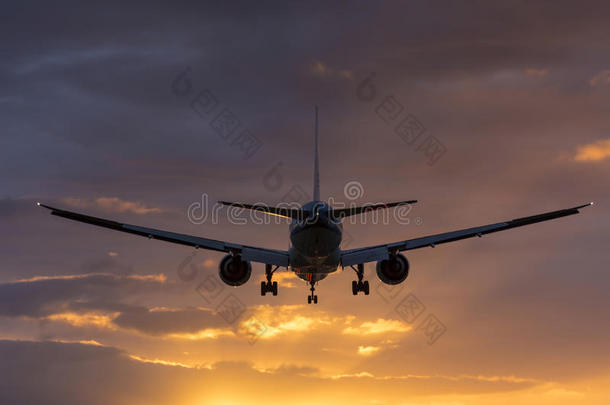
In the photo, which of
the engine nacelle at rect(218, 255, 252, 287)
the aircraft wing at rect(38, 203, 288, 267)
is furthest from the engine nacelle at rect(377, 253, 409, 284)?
the engine nacelle at rect(218, 255, 252, 287)

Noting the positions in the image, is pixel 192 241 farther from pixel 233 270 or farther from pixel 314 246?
pixel 314 246

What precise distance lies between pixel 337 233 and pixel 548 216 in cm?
1492

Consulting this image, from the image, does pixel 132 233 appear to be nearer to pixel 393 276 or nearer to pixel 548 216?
pixel 393 276

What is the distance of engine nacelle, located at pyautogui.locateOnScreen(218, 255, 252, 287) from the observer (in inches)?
1973

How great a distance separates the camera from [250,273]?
50.8m

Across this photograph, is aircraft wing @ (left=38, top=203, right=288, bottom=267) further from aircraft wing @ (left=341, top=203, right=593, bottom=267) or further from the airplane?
aircraft wing @ (left=341, top=203, right=593, bottom=267)

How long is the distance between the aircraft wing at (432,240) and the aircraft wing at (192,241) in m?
5.09

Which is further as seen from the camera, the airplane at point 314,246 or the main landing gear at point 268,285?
the main landing gear at point 268,285

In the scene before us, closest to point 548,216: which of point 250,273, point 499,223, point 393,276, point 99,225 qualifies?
point 499,223

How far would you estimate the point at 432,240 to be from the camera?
50.1m

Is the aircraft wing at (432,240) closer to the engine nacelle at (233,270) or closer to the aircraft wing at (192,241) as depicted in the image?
the aircraft wing at (192,241)

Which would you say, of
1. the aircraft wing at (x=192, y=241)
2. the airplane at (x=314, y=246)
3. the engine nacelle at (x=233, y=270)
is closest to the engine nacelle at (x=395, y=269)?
the airplane at (x=314, y=246)

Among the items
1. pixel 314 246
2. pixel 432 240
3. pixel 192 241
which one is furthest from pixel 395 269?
pixel 192 241

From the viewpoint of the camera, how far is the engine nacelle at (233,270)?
164 feet
